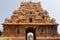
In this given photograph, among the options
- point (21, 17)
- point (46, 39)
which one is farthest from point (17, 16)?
point (46, 39)

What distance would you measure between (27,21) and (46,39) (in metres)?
4.45

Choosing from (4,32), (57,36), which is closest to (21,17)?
(4,32)

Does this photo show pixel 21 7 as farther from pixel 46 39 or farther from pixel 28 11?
pixel 46 39

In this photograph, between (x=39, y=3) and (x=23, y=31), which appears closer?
(x=23, y=31)

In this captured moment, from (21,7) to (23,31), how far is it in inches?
204

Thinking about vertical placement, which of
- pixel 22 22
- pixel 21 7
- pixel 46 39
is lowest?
pixel 46 39

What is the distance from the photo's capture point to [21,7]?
136 feet

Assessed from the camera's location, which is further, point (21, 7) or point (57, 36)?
point (21, 7)

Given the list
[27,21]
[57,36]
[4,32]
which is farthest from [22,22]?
[57,36]

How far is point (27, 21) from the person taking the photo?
38.6 m

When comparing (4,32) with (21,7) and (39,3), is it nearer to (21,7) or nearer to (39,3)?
(21,7)

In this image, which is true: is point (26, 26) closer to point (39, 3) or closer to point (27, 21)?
point (27, 21)

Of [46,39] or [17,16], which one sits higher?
[17,16]

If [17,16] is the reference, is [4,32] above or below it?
below
